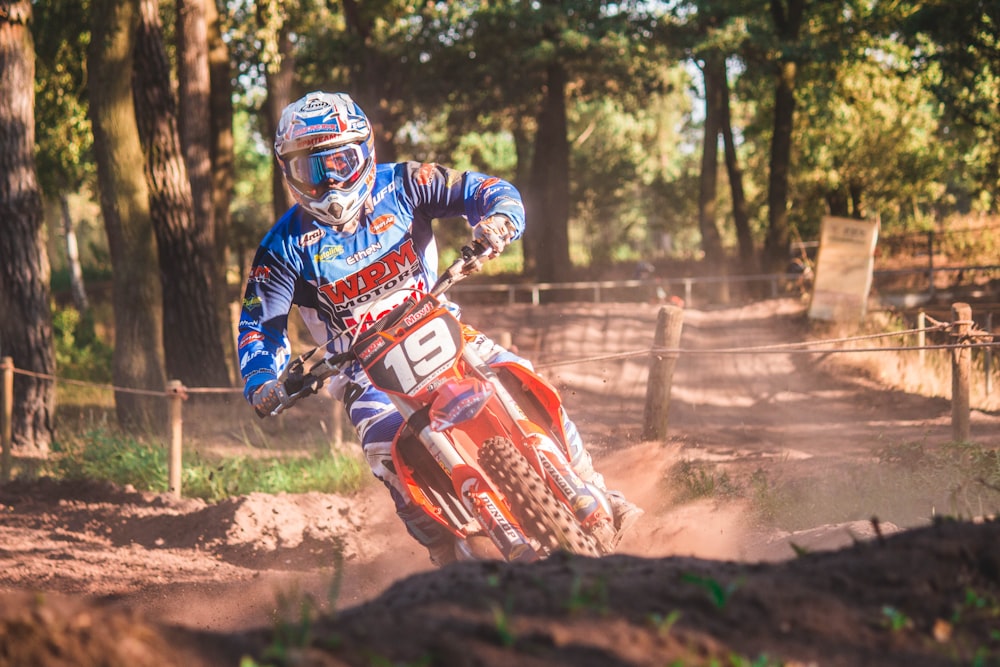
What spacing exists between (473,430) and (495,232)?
0.97 metres

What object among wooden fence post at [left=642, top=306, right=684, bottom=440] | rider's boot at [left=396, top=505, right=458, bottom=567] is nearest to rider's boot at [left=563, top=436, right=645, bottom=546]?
rider's boot at [left=396, top=505, right=458, bottom=567]

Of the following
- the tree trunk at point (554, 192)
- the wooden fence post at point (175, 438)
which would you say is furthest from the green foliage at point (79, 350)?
the tree trunk at point (554, 192)

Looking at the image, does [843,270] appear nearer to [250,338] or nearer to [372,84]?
[372,84]

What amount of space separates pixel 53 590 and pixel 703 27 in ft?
69.8

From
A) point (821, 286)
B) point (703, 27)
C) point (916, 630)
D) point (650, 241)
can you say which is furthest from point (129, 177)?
point (650, 241)

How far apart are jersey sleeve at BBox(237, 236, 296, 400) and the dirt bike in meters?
0.45

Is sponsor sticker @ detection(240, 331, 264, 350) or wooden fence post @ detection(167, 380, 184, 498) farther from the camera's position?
wooden fence post @ detection(167, 380, 184, 498)

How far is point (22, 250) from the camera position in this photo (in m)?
12.7

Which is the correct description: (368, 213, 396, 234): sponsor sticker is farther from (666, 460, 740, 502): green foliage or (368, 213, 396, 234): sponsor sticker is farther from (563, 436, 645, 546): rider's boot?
(666, 460, 740, 502): green foliage

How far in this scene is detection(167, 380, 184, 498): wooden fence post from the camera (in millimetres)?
9734

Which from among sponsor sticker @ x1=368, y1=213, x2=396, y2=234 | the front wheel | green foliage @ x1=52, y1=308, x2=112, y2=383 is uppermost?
sponsor sticker @ x1=368, y1=213, x2=396, y2=234

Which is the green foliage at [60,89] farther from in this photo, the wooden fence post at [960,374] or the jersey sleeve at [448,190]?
the wooden fence post at [960,374]

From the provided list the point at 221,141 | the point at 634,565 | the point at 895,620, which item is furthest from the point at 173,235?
the point at 895,620

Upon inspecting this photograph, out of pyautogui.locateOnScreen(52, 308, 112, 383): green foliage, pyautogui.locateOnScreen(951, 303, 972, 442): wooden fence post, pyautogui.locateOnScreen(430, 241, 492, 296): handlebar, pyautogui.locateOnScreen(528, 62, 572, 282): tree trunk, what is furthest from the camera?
pyautogui.locateOnScreen(528, 62, 572, 282): tree trunk
